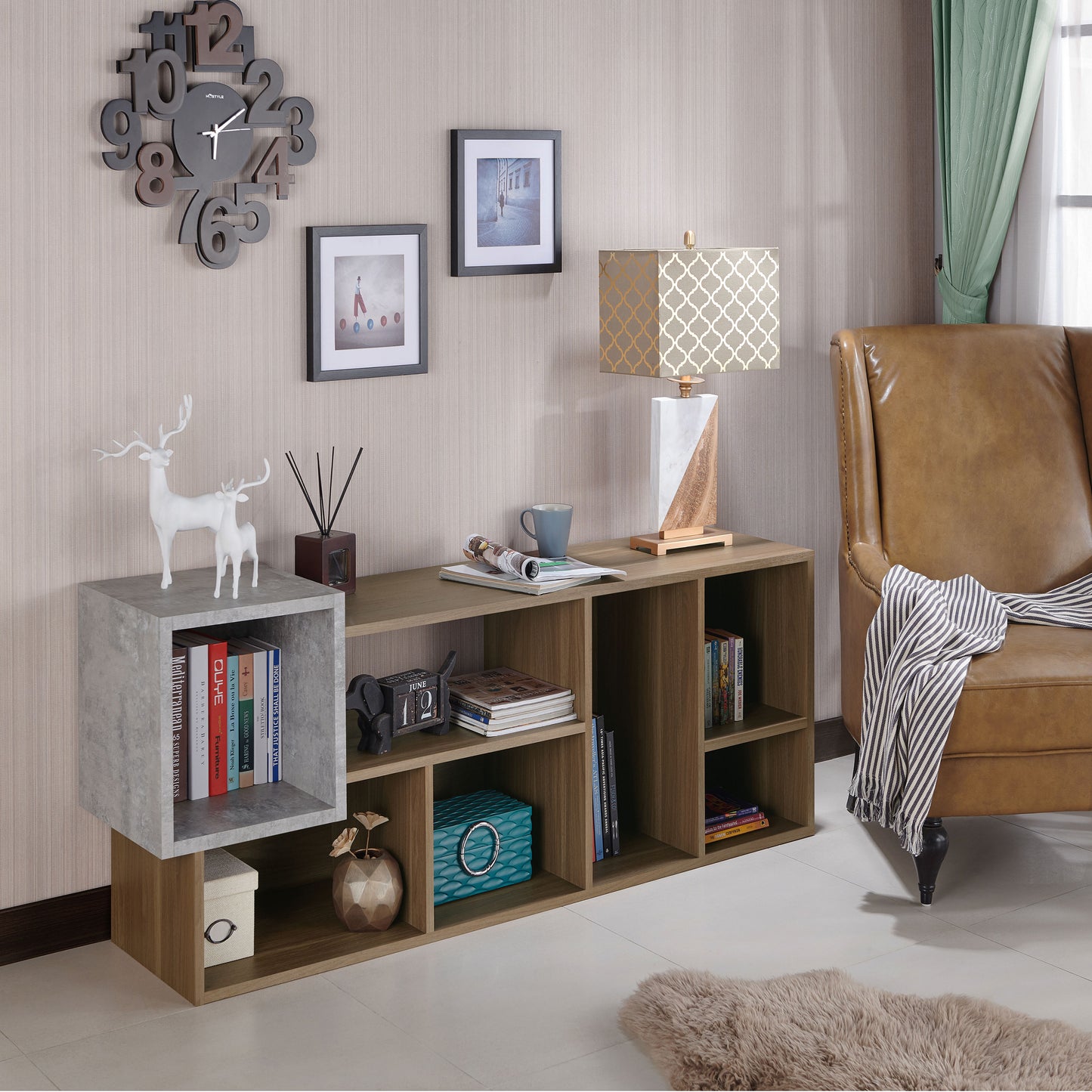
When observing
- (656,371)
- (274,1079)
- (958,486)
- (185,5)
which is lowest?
(274,1079)

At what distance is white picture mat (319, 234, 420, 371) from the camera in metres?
2.72

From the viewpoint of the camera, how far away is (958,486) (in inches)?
127

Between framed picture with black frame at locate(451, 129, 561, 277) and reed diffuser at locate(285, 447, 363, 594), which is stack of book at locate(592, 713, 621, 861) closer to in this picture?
reed diffuser at locate(285, 447, 363, 594)

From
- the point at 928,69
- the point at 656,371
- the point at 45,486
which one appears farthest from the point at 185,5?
the point at 928,69

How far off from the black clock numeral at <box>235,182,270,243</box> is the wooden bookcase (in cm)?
68

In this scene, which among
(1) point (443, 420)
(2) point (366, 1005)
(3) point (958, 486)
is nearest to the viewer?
(2) point (366, 1005)

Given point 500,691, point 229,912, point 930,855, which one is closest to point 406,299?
point 500,691

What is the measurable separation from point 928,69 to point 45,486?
7.91ft

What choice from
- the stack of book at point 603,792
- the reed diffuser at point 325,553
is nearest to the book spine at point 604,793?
the stack of book at point 603,792

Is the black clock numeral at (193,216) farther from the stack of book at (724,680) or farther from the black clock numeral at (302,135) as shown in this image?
the stack of book at (724,680)

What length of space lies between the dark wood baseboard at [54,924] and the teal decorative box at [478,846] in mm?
619

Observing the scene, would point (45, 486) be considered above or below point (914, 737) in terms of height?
above

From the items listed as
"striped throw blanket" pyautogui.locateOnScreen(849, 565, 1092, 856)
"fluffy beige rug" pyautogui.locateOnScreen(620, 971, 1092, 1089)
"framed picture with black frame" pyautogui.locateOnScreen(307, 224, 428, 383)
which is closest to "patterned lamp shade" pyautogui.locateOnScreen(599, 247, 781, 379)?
Result: "framed picture with black frame" pyautogui.locateOnScreen(307, 224, 428, 383)

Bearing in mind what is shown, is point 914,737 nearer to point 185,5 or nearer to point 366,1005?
point 366,1005
